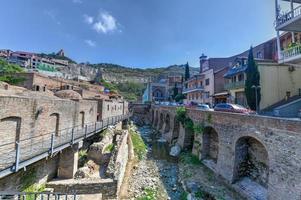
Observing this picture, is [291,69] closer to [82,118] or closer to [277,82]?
[277,82]

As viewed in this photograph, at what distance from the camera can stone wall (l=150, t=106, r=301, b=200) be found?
9586 mm

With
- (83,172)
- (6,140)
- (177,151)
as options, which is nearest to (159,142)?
(177,151)

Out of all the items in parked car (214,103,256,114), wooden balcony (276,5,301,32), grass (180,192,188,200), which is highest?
wooden balcony (276,5,301,32)

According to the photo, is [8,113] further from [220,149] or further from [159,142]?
[159,142]

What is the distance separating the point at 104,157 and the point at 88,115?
7436 mm

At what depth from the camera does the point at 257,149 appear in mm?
13281

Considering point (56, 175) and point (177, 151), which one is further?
point (177, 151)

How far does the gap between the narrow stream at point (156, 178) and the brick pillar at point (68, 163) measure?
14.2 ft

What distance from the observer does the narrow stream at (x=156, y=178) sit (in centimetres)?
1354

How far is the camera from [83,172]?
44.2 ft

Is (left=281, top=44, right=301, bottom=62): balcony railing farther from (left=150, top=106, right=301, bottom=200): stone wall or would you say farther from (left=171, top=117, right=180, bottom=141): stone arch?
(left=171, top=117, right=180, bottom=141): stone arch

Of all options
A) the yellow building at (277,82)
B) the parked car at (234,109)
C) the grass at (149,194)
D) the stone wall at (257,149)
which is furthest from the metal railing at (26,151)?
the yellow building at (277,82)

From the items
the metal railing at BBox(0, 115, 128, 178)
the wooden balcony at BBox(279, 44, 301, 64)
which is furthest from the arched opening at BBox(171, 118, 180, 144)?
the metal railing at BBox(0, 115, 128, 178)

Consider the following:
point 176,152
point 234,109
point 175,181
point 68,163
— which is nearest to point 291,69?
point 234,109
